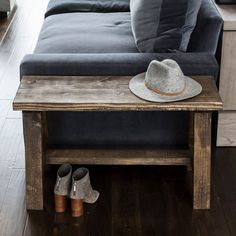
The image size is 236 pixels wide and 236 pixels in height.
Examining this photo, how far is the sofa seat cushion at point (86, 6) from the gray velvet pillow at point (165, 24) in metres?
0.87

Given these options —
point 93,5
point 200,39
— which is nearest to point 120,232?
point 200,39

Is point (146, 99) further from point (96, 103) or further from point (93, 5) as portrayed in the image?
point (93, 5)

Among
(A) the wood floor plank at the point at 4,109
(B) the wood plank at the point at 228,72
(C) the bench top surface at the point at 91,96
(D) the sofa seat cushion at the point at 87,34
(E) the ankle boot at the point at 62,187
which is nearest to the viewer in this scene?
(C) the bench top surface at the point at 91,96

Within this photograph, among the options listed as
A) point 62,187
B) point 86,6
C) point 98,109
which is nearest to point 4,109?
point 86,6

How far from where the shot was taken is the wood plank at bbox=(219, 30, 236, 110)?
273cm

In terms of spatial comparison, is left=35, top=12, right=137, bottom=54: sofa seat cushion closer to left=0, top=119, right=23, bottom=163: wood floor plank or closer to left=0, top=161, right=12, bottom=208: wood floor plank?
left=0, top=119, right=23, bottom=163: wood floor plank

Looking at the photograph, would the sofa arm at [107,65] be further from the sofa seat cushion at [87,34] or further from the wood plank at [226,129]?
the wood plank at [226,129]

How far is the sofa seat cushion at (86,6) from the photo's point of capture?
11.6 feet

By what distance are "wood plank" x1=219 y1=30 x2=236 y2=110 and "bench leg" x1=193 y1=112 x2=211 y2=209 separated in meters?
0.51

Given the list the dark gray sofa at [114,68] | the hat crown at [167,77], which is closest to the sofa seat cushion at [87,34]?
the dark gray sofa at [114,68]

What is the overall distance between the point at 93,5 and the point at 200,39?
108 cm

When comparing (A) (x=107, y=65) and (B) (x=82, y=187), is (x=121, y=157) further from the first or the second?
(A) (x=107, y=65)

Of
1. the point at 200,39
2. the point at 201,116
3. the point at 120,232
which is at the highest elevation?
the point at 200,39

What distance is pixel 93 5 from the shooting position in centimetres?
358
